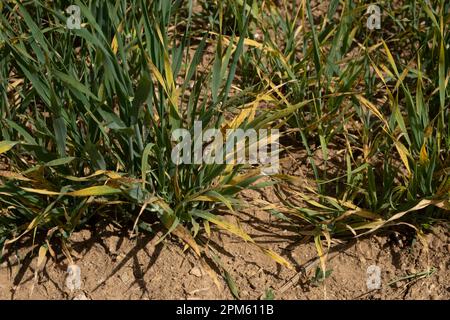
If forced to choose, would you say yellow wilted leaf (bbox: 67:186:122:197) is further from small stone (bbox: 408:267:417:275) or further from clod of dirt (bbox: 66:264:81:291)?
small stone (bbox: 408:267:417:275)

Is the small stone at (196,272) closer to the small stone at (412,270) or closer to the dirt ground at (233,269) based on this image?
the dirt ground at (233,269)

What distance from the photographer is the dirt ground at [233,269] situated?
66.8 inches

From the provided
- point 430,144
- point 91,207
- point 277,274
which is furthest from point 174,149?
point 430,144

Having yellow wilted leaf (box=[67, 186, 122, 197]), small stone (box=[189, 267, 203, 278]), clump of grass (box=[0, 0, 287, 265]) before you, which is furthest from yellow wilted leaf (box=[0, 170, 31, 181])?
small stone (box=[189, 267, 203, 278])

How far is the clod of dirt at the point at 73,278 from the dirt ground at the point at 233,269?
0.01m

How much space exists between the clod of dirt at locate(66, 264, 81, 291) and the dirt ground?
1cm

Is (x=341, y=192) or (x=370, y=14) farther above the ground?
(x=370, y=14)

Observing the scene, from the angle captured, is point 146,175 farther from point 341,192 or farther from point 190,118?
point 341,192

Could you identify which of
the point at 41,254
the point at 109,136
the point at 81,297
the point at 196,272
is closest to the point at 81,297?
the point at 81,297

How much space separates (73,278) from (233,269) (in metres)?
0.38

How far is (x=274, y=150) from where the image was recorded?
1908mm

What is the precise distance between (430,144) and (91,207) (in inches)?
33.0

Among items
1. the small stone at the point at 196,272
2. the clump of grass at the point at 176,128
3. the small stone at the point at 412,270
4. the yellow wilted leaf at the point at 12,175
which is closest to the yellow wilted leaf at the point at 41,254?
the clump of grass at the point at 176,128

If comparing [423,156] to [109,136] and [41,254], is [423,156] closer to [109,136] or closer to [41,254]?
[109,136]
